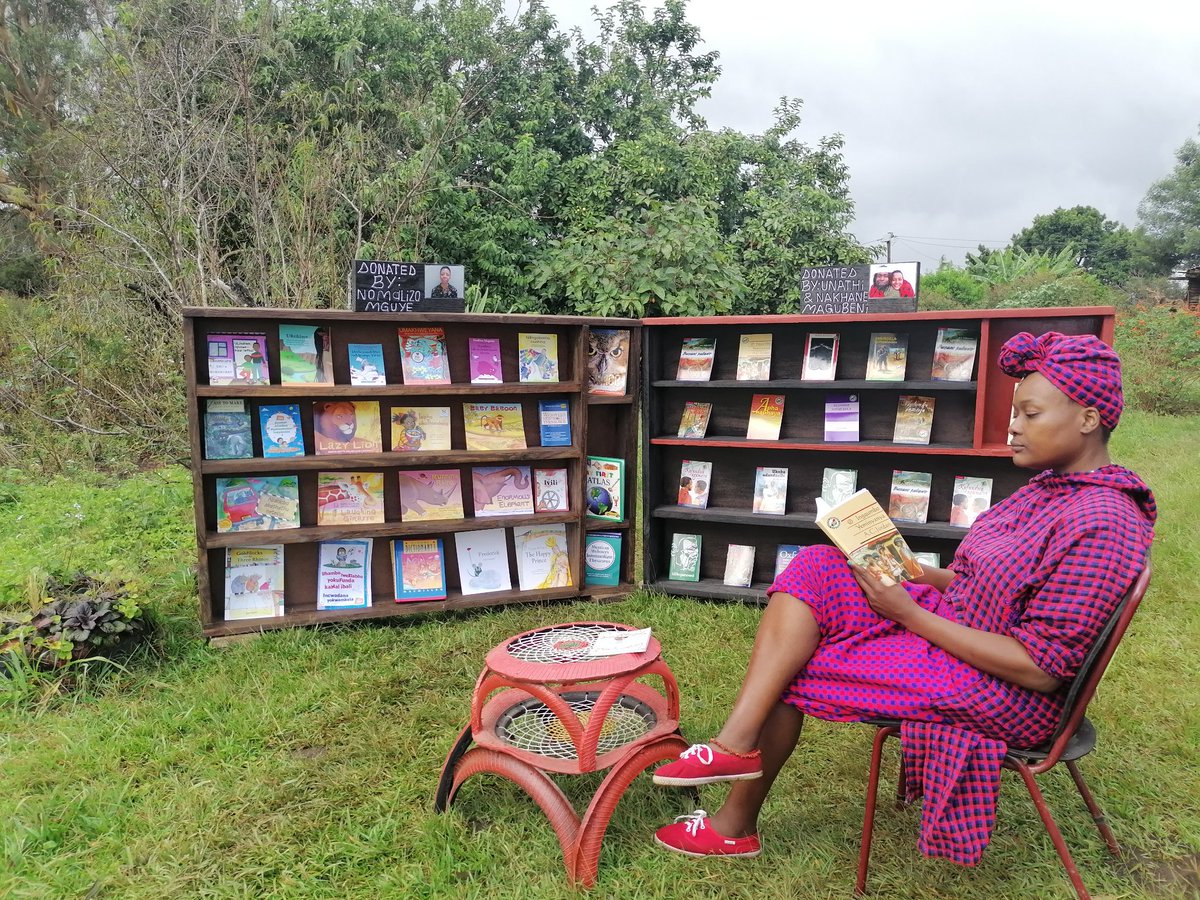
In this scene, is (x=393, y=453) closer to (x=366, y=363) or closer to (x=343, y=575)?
(x=366, y=363)

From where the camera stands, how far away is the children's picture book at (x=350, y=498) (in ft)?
14.4

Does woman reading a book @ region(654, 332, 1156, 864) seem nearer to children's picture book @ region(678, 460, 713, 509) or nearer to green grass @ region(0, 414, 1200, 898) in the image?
green grass @ region(0, 414, 1200, 898)

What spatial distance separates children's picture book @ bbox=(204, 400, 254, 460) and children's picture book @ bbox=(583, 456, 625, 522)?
1898 mm

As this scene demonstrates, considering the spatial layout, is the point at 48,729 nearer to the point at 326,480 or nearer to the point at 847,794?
the point at 326,480

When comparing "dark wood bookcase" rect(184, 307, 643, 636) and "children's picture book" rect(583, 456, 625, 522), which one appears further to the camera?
"children's picture book" rect(583, 456, 625, 522)

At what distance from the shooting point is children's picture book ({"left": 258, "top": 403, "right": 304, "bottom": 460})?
421 cm

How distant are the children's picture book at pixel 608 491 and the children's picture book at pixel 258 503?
166 cm

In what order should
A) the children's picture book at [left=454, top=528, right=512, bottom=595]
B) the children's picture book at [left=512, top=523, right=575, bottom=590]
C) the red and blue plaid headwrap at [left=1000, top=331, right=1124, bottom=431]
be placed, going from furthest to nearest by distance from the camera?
the children's picture book at [left=512, top=523, right=575, bottom=590] → the children's picture book at [left=454, top=528, right=512, bottom=595] → the red and blue plaid headwrap at [left=1000, top=331, right=1124, bottom=431]

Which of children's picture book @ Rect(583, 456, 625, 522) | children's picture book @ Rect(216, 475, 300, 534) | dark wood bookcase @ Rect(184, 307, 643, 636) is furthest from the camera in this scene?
children's picture book @ Rect(583, 456, 625, 522)

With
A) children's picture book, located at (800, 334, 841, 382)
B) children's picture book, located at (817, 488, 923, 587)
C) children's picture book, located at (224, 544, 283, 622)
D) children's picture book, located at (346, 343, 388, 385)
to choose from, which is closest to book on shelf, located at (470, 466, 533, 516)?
children's picture book, located at (346, 343, 388, 385)

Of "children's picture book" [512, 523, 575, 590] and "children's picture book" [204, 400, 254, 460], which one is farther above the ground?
"children's picture book" [204, 400, 254, 460]

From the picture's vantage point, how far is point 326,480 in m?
4.41

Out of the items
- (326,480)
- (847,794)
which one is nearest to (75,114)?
(326,480)

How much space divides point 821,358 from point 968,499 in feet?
3.53
